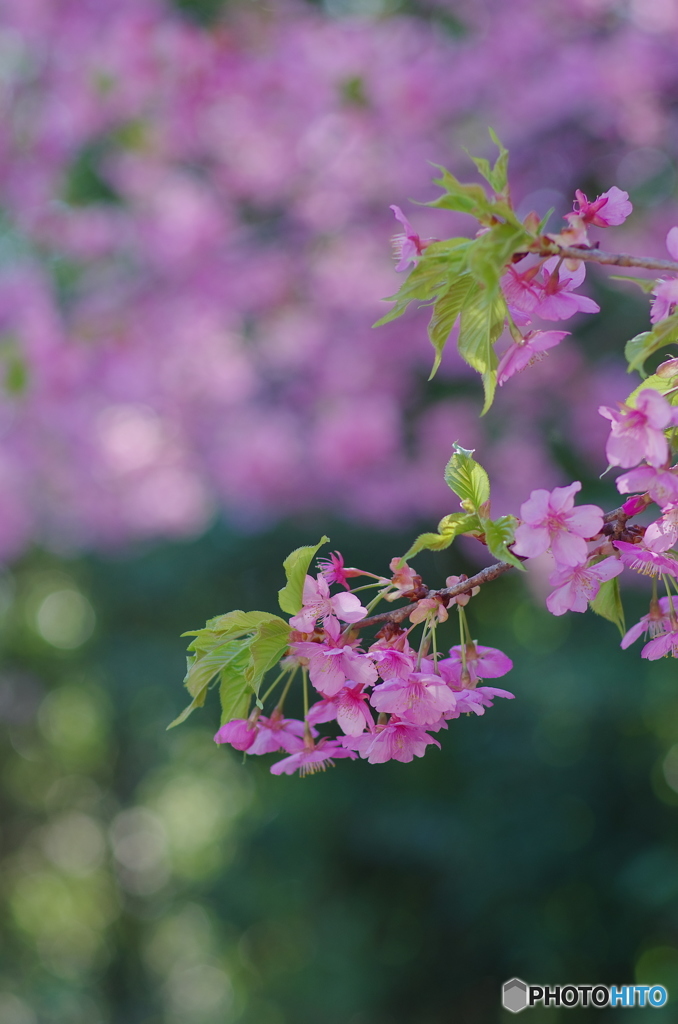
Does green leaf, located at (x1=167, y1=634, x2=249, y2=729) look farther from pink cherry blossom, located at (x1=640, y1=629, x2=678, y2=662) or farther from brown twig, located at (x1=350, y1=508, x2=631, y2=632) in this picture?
pink cherry blossom, located at (x1=640, y1=629, x2=678, y2=662)

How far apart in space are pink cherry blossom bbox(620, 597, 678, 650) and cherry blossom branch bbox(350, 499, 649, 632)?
0.10 meters

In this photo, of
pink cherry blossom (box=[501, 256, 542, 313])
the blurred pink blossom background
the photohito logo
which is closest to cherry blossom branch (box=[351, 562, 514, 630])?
pink cherry blossom (box=[501, 256, 542, 313])

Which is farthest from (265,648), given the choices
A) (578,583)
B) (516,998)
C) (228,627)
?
(516,998)

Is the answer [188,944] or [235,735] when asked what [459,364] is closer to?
[235,735]

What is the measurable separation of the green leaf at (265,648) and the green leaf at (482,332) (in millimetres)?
225

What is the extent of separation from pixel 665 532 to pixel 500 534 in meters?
0.12

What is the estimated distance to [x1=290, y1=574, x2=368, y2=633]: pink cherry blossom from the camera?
67cm

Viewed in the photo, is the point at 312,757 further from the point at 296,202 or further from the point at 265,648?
the point at 296,202

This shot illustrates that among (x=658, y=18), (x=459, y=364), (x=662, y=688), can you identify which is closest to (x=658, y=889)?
(x=662, y=688)

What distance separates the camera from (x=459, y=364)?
4.02 meters

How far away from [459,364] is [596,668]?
142 cm

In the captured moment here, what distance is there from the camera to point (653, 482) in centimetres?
62

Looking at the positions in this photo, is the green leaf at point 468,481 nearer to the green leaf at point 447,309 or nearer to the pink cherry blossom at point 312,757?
the green leaf at point 447,309

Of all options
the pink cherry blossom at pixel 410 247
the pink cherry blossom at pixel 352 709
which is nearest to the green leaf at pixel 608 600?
the pink cherry blossom at pixel 352 709
